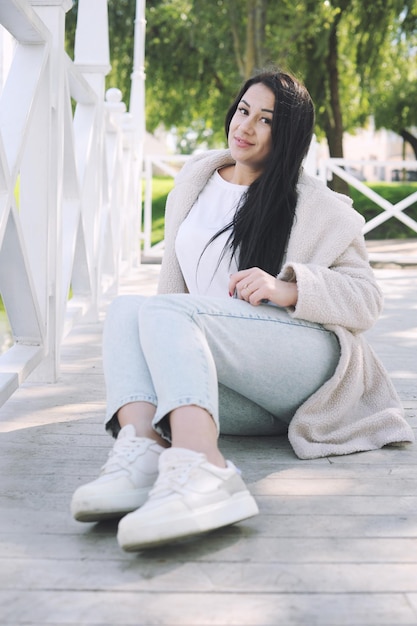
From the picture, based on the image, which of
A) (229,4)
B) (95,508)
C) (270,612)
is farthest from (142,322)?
(229,4)

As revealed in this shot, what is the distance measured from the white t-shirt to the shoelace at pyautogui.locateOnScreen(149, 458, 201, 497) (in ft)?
2.48

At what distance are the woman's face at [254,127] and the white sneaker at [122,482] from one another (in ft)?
2.70

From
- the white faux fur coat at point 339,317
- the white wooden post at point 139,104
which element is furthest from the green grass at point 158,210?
the white faux fur coat at point 339,317

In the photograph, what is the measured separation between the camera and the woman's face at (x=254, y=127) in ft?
7.11

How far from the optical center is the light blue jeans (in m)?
1.67

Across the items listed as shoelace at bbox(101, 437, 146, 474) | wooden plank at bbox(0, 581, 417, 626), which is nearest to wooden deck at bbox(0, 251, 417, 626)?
wooden plank at bbox(0, 581, 417, 626)

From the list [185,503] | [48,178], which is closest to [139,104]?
[48,178]

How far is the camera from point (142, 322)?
177 centimetres

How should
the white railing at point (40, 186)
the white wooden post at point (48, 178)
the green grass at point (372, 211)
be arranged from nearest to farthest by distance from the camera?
the white railing at point (40, 186)
the white wooden post at point (48, 178)
the green grass at point (372, 211)

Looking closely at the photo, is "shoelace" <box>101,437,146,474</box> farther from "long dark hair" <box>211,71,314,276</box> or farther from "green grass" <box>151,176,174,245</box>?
"green grass" <box>151,176,174,245</box>

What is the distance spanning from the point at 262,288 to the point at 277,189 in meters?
0.32

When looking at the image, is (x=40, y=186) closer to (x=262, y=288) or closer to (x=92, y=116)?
(x=262, y=288)

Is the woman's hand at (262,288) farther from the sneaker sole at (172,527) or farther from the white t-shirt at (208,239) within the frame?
the sneaker sole at (172,527)

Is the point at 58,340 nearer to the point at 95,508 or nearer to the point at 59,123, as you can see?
the point at 59,123
